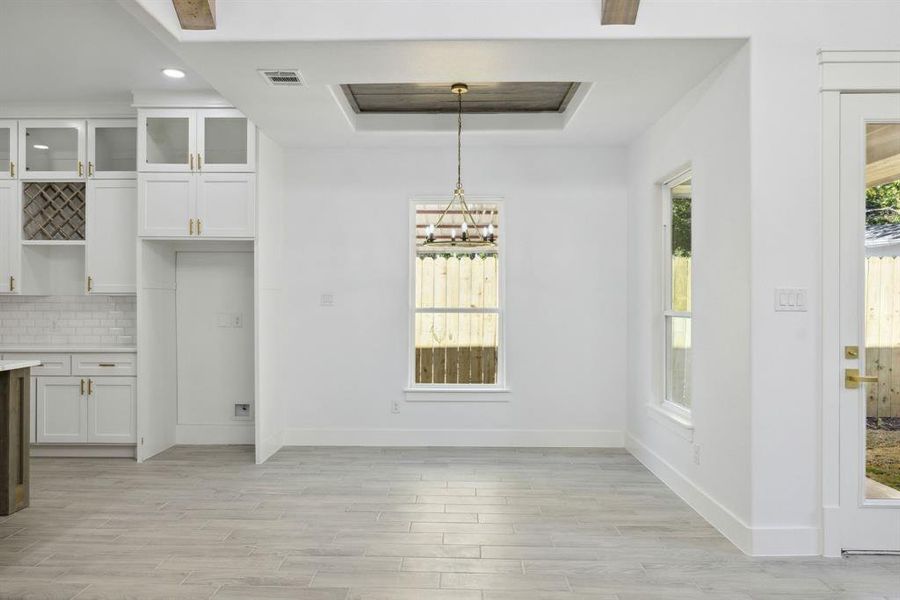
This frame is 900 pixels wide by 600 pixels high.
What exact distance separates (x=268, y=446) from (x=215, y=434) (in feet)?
2.32

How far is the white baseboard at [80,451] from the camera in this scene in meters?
5.02

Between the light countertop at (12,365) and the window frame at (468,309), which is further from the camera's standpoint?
the window frame at (468,309)

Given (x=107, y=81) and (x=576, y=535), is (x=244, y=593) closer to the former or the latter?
(x=576, y=535)

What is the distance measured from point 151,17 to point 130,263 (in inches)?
105

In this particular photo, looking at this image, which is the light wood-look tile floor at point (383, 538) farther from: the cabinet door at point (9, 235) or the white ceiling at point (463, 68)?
the white ceiling at point (463, 68)

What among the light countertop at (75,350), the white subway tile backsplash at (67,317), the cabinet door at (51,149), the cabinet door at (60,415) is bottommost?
the cabinet door at (60,415)

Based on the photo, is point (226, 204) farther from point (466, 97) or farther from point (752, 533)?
point (752, 533)

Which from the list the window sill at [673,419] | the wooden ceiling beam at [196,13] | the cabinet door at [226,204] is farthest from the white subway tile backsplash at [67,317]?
the window sill at [673,419]

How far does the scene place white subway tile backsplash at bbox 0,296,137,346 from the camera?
5355 mm

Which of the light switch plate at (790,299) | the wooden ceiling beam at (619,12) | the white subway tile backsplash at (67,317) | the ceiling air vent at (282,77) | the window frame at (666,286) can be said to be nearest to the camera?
the wooden ceiling beam at (619,12)

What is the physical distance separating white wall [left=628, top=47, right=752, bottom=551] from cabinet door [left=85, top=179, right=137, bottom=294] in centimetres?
421

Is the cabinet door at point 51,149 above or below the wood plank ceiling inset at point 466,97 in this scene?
below

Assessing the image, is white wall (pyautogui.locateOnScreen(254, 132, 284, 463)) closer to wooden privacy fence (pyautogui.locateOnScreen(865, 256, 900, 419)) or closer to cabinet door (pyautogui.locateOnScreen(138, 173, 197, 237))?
cabinet door (pyautogui.locateOnScreen(138, 173, 197, 237))

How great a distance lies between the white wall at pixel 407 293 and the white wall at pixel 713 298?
0.72 metres
